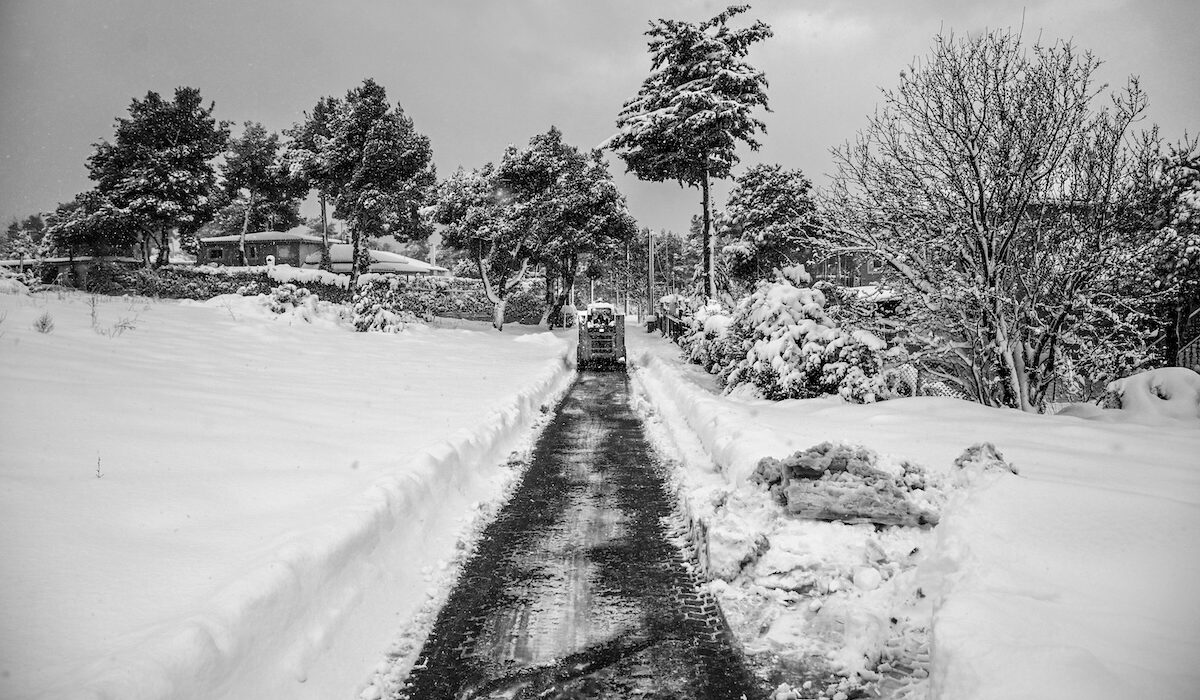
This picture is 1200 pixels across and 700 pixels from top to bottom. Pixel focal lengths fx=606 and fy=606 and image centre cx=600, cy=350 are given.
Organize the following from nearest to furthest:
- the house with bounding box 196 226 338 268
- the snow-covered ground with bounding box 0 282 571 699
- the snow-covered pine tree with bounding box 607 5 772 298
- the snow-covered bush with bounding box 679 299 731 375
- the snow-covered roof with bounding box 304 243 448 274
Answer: the snow-covered ground with bounding box 0 282 571 699 → the snow-covered bush with bounding box 679 299 731 375 → the snow-covered pine tree with bounding box 607 5 772 298 → the snow-covered roof with bounding box 304 243 448 274 → the house with bounding box 196 226 338 268

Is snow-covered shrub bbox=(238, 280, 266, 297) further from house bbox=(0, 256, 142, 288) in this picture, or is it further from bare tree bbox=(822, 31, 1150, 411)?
bare tree bbox=(822, 31, 1150, 411)

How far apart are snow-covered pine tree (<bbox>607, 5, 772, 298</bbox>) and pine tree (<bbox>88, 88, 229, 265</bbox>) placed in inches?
1137

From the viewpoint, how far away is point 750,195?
41750mm

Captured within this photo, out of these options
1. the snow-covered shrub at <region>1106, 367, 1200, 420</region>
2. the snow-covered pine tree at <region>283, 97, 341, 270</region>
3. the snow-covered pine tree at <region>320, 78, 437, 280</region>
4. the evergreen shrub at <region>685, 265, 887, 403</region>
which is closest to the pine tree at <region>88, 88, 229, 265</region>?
the snow-covered pine tree at <region>283, 97, 341, 270</region>

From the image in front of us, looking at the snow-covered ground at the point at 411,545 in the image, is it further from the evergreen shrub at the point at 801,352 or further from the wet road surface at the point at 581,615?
the evergreen shrub at the point at 801,352

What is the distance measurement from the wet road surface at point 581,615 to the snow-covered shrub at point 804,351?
599 cm

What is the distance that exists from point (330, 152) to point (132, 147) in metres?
16.6

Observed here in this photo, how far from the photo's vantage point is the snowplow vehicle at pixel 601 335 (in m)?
21.2

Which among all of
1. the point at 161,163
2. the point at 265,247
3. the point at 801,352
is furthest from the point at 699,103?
the point at 265,247

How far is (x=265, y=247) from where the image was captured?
53.2m

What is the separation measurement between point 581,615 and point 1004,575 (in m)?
2.50

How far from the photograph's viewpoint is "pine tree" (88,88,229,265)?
35438 millimetres

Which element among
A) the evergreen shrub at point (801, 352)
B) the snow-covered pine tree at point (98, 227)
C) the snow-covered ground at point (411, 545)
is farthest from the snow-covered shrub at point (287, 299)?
the snow-covered pine tree at point (98, 227)

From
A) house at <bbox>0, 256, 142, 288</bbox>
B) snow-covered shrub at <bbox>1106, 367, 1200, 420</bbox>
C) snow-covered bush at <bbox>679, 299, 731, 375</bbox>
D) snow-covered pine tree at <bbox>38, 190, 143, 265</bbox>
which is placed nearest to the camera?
snow-covered shrub at <bbox>1106, 367, 1200, 420</bbox>
